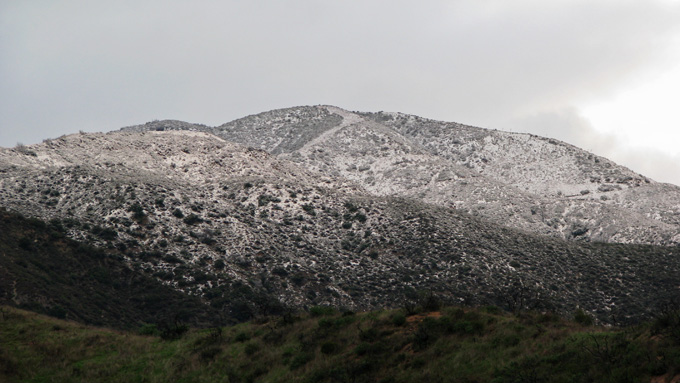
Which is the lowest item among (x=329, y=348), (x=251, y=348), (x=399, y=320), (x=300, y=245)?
(x=251, y=348)

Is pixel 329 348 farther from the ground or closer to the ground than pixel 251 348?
farther from the ground

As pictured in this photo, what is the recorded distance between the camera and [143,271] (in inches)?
2151

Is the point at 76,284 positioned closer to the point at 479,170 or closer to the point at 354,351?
the point at 354,351

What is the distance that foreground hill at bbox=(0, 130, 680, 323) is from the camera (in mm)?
53312

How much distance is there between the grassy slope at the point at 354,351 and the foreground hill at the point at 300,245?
615 inches

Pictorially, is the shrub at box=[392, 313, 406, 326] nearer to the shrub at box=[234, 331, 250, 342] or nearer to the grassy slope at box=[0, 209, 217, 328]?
the shrub at box=[234, 331, 250, 342]

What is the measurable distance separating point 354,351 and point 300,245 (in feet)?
119

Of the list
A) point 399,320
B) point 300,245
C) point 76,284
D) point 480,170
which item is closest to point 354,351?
point 399,320

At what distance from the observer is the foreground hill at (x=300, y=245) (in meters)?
53.3

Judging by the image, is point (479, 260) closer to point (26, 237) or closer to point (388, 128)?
point (26, 237)

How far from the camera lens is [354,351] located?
1069 inches

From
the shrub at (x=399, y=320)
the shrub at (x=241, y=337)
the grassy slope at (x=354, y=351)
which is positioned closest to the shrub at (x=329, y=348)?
the grassy slope at (x=354, y=351)

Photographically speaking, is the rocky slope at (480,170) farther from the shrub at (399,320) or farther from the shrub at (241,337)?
the shrub at (241,337)

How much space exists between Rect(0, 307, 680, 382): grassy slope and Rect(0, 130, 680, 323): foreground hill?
15.6 metres
